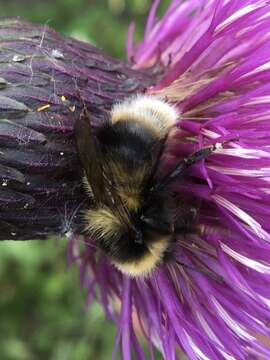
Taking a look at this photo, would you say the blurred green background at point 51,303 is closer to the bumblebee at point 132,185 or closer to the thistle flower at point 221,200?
the thistle flower at point 221,200

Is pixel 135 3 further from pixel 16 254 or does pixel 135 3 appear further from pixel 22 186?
pixel 22 186

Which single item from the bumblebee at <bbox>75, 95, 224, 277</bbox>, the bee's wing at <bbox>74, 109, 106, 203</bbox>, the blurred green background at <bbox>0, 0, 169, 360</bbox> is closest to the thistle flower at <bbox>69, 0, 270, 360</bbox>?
the bumblebee at <bbox>75, 95, 224, 277</bbox>

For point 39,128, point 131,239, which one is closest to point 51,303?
point 39,128

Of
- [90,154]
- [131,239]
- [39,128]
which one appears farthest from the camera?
[39,128]

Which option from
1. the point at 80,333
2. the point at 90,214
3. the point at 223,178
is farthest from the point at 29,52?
the point at 80,333

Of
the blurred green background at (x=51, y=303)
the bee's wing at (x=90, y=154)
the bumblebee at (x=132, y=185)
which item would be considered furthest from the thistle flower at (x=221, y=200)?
the blurred green background at (x=51, y=303)

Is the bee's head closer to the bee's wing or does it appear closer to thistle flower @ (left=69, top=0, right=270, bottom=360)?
the bee's wing

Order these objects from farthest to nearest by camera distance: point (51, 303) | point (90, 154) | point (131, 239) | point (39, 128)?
point (51, 303), point (39, 128), point (131, 239), point (90, 154)

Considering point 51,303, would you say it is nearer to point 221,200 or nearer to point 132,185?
point 221,200
